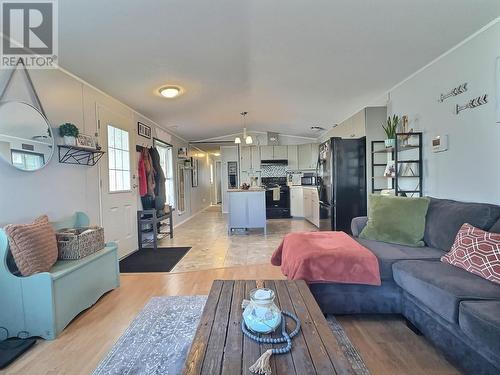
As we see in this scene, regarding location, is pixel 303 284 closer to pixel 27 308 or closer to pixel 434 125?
pixel 27 308

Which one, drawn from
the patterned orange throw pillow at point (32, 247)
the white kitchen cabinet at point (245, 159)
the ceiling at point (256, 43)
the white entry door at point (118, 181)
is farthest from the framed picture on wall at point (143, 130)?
the white kitchen cabinet at point (245, 159)

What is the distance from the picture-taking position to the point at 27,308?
1957 mm

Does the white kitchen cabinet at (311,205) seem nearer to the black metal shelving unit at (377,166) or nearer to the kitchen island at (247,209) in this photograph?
the kitchen island at (247,209)

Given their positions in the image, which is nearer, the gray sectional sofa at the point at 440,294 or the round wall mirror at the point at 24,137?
the gray sectional sofa at the point at 440,294

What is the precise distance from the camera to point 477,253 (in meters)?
1.76

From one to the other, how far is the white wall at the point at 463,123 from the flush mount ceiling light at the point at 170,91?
9.58 ft

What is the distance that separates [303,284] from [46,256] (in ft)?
6.28

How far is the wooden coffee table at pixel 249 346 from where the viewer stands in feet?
3.19

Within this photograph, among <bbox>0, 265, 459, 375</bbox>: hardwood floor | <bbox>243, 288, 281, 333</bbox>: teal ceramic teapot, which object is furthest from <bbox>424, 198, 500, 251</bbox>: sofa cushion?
<bbox>243, 288, 281, 333</bbox>: teal ceramic teapot

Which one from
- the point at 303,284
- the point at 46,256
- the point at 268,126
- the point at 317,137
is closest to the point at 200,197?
the point at 268,126

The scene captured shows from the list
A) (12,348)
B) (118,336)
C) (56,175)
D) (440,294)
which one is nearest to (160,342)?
(118,336)

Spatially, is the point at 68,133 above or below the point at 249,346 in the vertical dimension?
above

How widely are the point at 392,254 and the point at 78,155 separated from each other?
3214 millimetres

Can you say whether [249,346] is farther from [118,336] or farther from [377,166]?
[377,166]
